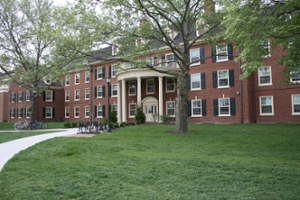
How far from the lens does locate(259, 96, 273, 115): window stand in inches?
859

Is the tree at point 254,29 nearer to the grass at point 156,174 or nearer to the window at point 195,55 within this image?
the grass at point 156,174

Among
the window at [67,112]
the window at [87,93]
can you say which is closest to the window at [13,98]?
the window at [67,112]

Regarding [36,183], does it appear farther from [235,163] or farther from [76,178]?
[235,163]

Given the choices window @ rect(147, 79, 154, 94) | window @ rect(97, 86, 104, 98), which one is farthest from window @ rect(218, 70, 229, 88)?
window @ rect(97, 86, 104, 98)

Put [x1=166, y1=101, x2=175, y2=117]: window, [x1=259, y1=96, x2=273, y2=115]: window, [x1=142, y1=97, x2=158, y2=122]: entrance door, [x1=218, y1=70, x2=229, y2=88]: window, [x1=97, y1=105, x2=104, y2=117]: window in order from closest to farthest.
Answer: [x1=259, y1=96, x2=273, y2=115]: window < [x1=218, y1=70, x2=229, y2=88]: window < [x1=166, y1=101, x2=175, y2=117]: window < [x1=142, y1=97, x2=158, y2=122]: entrance door < [x1=97, y1=105, x2=104, y2=117]: window

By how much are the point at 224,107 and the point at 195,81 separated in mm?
3926

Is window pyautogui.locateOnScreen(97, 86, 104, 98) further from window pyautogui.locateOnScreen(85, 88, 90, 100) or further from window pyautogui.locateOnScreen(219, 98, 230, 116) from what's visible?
window pyautogui.locateOnScreen(219, 98, 230, 116)

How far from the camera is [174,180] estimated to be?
566 centimetres

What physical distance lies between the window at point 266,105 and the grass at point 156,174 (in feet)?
43.9

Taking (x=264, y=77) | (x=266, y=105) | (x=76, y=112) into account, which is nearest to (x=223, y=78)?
(x=264, y=77)

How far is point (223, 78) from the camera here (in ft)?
78.5

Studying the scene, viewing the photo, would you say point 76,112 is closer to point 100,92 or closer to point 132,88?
point 100,92

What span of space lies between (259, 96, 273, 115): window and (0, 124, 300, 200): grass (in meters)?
13.4

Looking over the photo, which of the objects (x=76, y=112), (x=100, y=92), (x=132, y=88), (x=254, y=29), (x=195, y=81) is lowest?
(x=76, y=112)
